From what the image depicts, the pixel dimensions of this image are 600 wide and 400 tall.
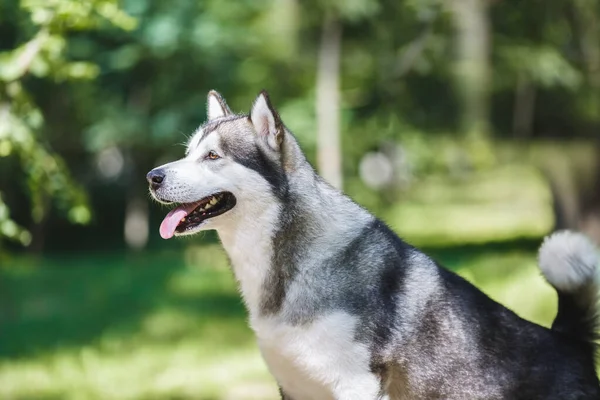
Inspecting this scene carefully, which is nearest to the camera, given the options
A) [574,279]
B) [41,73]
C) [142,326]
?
[574,279]

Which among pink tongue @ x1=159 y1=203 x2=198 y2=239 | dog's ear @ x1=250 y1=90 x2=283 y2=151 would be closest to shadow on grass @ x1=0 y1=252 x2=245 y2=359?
pink tongue @ x1=159 y1=203 x2=198 y2=239

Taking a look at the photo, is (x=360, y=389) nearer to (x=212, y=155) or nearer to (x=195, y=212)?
(x=195, y=212)

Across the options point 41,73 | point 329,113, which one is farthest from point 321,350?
point 329,113

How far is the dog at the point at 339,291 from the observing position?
3762 mm

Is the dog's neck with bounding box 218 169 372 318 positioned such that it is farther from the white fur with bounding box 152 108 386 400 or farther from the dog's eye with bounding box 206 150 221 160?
the dog's eye with bounding box 206 150 221 160

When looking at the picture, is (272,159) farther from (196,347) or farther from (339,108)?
(339,108)

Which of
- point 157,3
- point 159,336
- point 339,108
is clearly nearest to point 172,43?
point 157,3

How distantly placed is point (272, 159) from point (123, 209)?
67.6 feet

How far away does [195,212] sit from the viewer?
389 cm

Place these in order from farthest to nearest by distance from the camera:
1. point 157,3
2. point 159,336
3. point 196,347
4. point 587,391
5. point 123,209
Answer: point 123,209, point 157,3, point 159,336, point 196,347, point 587,391

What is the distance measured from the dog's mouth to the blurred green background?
93 cm

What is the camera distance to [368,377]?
12.2ft

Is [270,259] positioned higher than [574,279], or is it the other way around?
[270,259]

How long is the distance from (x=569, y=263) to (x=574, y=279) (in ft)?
0.23
